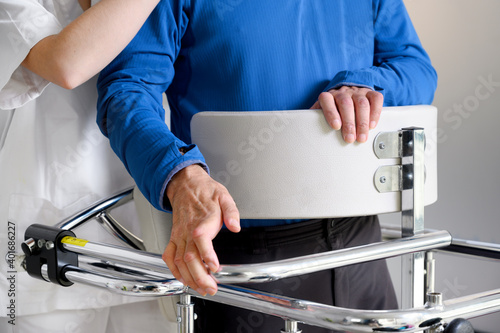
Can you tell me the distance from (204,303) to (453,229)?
159 cm

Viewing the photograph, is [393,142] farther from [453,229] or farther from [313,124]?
[453,229]

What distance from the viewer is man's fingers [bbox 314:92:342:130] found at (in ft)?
2.22

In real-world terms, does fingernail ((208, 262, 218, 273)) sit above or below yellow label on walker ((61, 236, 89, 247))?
above

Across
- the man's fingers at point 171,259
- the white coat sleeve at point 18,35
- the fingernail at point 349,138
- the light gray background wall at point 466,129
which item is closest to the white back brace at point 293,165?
the fingernail at point 349,138

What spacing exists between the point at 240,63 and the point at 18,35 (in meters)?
0.32

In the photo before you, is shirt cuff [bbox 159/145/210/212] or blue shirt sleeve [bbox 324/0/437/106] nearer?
shirt cuff [bbox 159/145/210/212]

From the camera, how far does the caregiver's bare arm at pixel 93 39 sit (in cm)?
77

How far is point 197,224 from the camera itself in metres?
0.58

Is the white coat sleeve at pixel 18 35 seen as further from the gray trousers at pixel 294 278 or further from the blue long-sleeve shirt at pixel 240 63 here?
the gray trousers at pixel 294 278

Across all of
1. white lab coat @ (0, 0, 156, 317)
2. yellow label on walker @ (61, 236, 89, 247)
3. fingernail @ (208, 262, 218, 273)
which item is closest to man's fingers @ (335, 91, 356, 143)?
fingernail @ (208, 262, 218, 273)

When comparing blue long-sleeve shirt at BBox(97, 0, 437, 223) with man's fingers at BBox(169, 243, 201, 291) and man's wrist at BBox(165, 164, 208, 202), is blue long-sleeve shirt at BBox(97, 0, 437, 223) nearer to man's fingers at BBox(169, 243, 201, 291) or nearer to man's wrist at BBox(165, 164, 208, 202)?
man's wrist at BBox(165, 164, 208, 202)

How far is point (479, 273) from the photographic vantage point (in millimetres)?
2211

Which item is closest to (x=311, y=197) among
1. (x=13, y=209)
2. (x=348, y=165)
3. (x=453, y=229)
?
(x=348, y=165)

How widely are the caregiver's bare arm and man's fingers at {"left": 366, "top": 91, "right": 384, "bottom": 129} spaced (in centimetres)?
32
